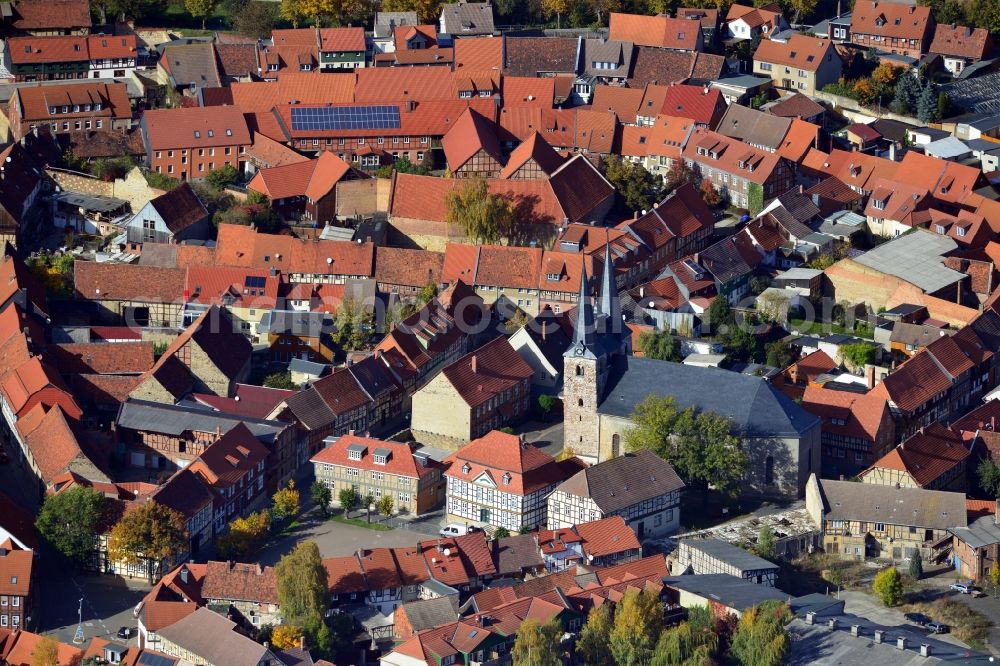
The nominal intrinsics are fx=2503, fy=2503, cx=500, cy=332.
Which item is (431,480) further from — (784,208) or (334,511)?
(784,208)

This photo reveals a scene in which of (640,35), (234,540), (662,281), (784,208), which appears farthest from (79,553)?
(640,35)

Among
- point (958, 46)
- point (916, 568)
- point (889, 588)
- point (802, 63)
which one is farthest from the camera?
point (958, 46)

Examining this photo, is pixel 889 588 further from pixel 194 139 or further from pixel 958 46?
pixel 958 46

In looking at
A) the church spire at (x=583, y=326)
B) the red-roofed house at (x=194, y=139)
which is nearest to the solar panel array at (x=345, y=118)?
the red-roofed house at (x=194, y=139)

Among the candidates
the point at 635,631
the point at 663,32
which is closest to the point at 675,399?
the point at 635,631

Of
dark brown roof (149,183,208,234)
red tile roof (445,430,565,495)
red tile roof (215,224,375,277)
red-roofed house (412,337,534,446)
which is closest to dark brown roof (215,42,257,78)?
dark brown roof (149,183,208,234)

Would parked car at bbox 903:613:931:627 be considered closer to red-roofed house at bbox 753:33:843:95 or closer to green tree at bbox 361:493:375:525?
green tree at bbox 361:493:375:525

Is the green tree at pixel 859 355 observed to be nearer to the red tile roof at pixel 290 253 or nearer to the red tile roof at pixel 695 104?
the red tile roof at pixel 290 253
